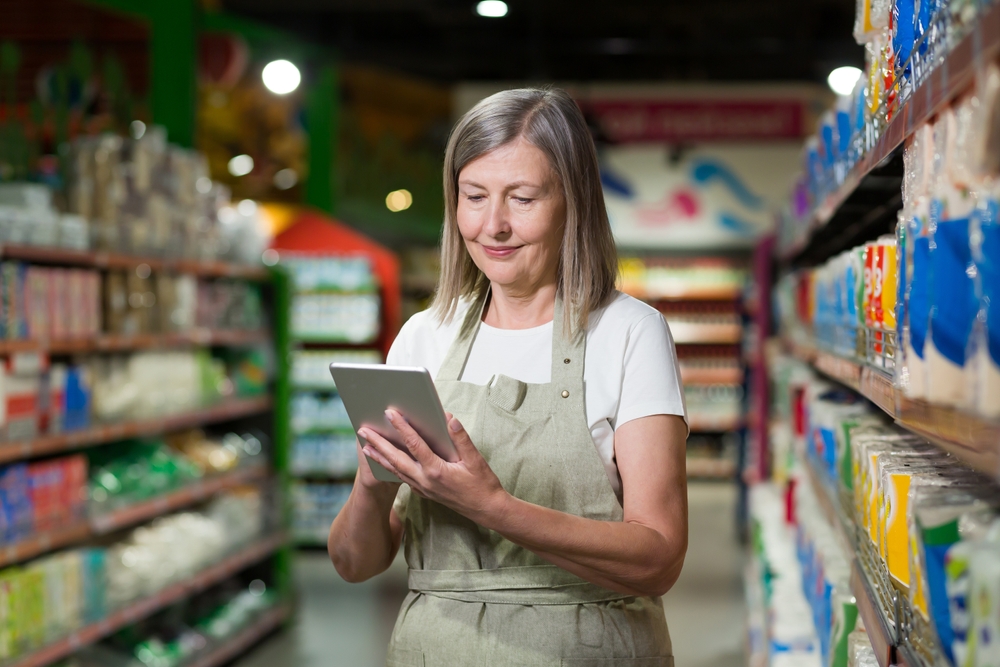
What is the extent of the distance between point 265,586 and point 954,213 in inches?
214

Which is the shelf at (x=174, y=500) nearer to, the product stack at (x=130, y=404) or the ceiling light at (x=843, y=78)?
the product stack at (x=130, y=404)

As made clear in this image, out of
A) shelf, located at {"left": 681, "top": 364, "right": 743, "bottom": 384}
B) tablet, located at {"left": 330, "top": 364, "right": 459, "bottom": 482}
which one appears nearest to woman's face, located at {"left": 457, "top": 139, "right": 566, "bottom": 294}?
tablet, located at {"left": 330, "top": 364, "right": 459, "bottom": 482}

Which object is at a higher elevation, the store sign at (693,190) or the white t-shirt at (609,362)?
the store sign at (693,190)

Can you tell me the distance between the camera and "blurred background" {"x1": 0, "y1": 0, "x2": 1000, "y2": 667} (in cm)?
128

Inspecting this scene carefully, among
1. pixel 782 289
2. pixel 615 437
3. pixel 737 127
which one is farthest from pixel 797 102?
pixel 615 437

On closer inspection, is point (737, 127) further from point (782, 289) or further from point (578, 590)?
point (578, 590)

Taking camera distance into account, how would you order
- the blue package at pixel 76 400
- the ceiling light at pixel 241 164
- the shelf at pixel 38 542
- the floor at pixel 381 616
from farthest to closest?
the ceiling light at pixel 241 164, the floor at pixel 381 616, the blue package at pixel 76 400, the shelf at pixel 38 542

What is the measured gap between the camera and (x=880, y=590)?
5.49 feet

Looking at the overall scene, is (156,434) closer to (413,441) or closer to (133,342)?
(133,342)

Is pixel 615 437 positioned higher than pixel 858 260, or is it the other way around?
pixel 858 260

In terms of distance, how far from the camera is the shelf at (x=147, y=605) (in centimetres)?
358

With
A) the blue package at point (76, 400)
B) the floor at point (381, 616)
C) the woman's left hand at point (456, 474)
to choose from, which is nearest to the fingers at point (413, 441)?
the woman's left hand at point (456, 474)

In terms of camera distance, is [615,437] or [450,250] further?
[450,250]

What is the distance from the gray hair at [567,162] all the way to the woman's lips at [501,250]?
0.29ft
